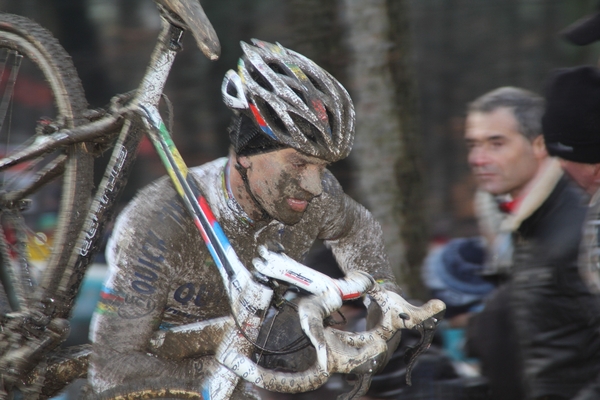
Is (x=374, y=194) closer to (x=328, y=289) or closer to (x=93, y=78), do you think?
(x=328, y=289)

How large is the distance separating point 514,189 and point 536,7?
3.51 meters

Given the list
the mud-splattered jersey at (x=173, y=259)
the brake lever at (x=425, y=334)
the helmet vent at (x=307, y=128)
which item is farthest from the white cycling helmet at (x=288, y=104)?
the brake lever at (x=425, y=334)

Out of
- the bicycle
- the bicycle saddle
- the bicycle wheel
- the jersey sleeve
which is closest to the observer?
the bicycle

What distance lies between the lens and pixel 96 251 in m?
2.87

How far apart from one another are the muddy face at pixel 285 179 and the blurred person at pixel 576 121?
926 mm

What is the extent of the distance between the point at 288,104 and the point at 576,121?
3.53 feet

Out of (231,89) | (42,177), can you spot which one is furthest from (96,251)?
(231,89)

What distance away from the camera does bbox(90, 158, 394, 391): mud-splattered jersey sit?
2443 mm

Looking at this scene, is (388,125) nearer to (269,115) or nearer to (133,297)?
(269,115)

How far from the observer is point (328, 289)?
86.7 inches

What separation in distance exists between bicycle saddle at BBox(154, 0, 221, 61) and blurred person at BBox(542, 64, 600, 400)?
4.06 feet

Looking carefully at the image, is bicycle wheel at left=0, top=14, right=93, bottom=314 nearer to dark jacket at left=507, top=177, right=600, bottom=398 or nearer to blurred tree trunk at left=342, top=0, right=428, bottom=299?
dark jacket at left=507, top=177, right=600, bottom=398

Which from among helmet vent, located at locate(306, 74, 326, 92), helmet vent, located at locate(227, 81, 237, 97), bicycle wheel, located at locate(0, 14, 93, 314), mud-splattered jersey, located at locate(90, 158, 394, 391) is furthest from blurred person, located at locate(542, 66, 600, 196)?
bicycle wheel, located at locate(0, 14, 93, 314)

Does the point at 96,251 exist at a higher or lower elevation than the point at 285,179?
lower
